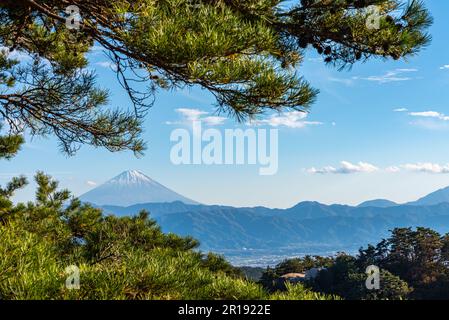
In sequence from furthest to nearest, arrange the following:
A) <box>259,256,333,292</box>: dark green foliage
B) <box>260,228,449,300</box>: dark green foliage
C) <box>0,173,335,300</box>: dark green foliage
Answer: <box>259,256,333,292</box>: dark green foliage < <box>260,228,449,300</box>: dark green foliage < <box>0,173,335,300</box>: dark green foliage

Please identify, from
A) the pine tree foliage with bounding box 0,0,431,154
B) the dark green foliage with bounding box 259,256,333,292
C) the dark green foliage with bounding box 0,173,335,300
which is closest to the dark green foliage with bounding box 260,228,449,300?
the dark green foliage with bounding box 259,256,333,292

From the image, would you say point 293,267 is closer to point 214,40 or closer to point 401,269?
point 401,269

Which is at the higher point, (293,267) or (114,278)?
(114,278)

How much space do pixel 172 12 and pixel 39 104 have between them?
13.4ft

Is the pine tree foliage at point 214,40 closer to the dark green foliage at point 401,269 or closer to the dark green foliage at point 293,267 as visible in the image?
the dark green foliage at point 401,269

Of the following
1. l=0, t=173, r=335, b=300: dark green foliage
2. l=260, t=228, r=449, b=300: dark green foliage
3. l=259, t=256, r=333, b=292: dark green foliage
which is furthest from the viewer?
l=259, t=256, r=333, b=292: dark green foliage

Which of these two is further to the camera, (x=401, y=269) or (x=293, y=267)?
(x=293, y=267)

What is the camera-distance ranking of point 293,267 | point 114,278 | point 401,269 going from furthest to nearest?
point 293,267
point 401,269
point 114,278

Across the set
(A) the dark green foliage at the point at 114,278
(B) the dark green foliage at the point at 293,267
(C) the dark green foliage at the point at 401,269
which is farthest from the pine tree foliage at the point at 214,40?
(B) the dark green foliage at the point at 293,267

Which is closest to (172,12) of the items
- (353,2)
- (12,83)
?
(353,2)

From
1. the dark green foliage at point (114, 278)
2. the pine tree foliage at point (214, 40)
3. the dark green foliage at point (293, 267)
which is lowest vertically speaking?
the dark green foliage at point (293, 267)

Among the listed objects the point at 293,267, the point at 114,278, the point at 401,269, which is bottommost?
the point at 293,267

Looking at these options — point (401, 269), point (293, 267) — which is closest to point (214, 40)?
point (401, 269)

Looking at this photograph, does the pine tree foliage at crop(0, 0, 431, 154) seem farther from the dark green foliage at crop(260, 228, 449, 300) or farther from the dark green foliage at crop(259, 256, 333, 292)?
the dark green foliage at crop(259, 256, 333, 292)
